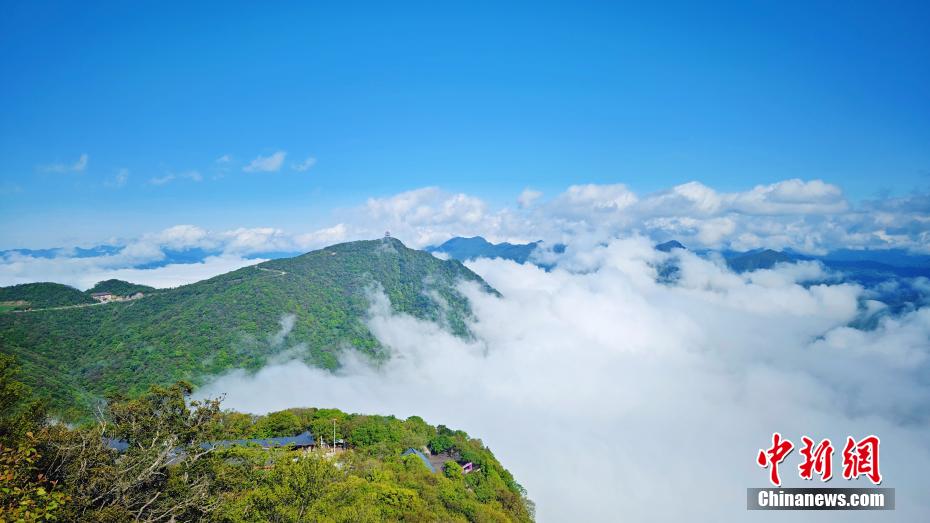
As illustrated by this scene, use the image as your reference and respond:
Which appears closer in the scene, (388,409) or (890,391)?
(388,409)

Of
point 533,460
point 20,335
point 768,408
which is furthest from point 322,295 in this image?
point 768,408

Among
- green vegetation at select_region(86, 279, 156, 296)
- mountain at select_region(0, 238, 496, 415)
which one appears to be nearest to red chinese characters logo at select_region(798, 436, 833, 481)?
mountain at select_region(0, 238, 496, 415)

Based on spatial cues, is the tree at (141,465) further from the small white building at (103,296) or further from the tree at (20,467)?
the small white building at (103,296)

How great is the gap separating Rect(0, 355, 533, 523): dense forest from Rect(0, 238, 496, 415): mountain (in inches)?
1019

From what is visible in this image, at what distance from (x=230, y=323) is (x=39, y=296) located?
35.2 meters

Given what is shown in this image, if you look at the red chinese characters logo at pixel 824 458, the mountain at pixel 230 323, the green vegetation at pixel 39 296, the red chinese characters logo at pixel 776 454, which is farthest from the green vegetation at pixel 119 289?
the red chinese characters logo at pixel 824 458

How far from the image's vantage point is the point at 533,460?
9475 centimetres

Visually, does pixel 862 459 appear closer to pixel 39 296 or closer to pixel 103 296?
pixel 39 296

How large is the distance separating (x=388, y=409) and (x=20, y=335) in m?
63.7

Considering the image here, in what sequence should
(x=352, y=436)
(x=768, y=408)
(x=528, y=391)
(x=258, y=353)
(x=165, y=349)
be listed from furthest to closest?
(x=768, y=408) → (x=528, y=391) → (x=258, y=353) → (x=165, y=349) → (x=352, y=436)

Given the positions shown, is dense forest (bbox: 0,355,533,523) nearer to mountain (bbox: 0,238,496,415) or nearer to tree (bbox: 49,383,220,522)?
tree (bbox: 49,383,220,522)

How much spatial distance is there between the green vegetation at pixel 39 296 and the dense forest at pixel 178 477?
78348 mm

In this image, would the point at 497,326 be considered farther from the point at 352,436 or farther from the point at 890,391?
the point at 890,391

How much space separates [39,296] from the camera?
289ft
